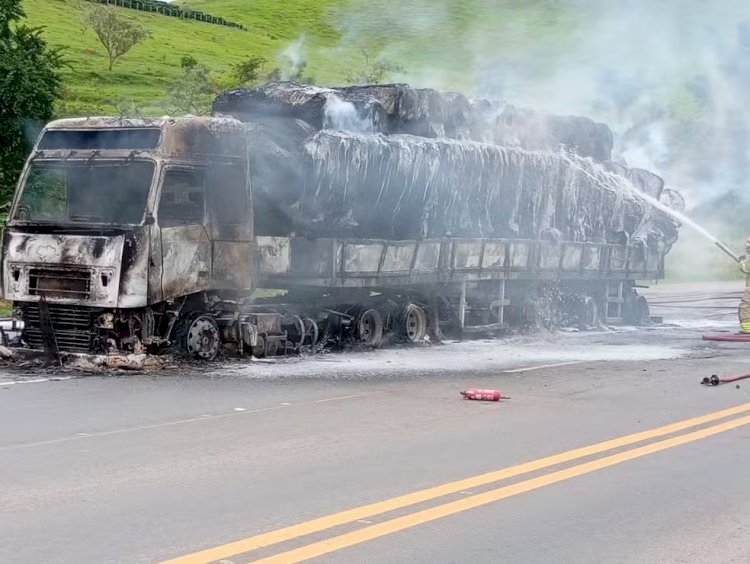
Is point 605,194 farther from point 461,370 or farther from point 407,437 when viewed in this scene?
point 407,437

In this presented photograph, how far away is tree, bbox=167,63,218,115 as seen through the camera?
192 ft

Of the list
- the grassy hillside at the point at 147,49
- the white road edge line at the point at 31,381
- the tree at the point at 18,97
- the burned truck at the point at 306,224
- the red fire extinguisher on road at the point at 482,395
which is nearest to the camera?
the red fire extinguisher on road at the point at 482,395

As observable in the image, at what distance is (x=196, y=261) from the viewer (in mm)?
13859

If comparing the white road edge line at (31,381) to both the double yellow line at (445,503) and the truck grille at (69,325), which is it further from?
the double yellow line at (445,503)

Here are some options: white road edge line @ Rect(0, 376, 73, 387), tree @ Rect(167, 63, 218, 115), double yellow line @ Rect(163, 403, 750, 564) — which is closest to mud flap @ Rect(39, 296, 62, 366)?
white road edge line @ Rect(0, 376, 73, 387)

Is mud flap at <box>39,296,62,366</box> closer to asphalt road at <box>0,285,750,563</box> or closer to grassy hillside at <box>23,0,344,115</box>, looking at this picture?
asphalt road at <box>0,285,750,563</box>

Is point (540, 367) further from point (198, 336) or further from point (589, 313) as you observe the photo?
point (589, 313)

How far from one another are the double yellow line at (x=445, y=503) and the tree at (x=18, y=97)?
19249mm

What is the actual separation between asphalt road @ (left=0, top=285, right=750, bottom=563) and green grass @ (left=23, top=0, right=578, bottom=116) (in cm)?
1992

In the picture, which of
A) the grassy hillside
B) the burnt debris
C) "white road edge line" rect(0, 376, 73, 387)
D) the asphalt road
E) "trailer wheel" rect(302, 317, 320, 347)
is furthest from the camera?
the grassy hillside

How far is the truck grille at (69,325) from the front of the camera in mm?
13102

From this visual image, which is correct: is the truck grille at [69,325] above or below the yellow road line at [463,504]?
above

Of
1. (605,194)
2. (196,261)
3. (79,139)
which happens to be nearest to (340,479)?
(196,261)

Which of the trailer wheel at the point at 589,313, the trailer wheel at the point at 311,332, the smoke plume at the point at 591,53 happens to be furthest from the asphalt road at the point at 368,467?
the smoke plume at the point at 591,53
